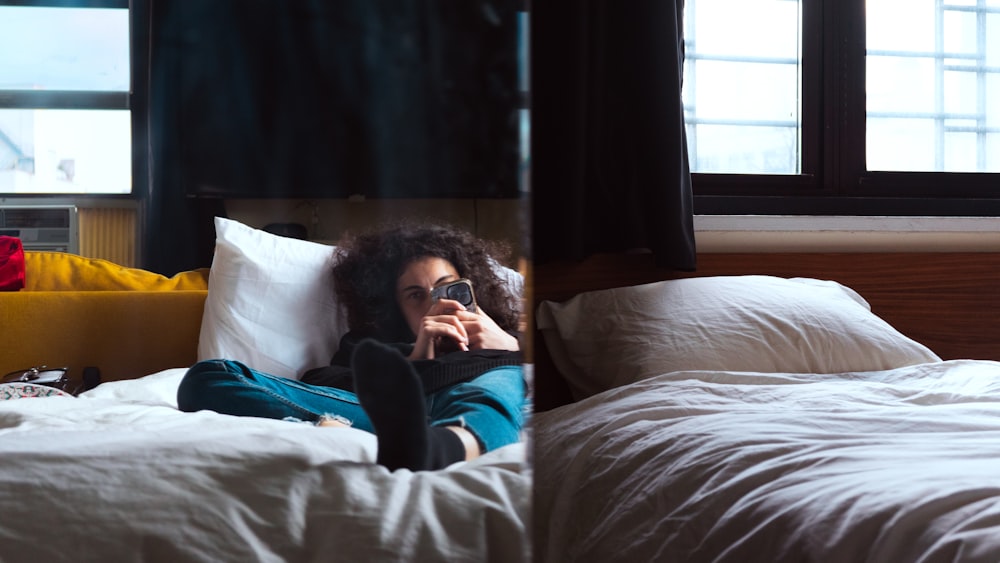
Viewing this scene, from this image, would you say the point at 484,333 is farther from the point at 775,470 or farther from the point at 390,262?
the point at 775,470

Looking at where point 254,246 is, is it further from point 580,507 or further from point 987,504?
point 580,507

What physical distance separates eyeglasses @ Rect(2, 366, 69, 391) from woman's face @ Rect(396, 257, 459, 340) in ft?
0.21

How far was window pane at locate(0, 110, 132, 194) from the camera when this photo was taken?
0.49 feet

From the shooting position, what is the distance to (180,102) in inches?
6.1

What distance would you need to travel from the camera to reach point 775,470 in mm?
911

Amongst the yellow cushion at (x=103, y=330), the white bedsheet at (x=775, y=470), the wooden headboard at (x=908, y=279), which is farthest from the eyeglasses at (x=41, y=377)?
the wooden headboard at (x=908, y=279)

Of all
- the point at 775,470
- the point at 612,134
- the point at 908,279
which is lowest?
the point at 775,470

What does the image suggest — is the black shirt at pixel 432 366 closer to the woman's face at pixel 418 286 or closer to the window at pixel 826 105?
the woman's face at pixel 418 286

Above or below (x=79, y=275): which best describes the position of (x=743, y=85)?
above

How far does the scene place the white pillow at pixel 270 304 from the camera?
0.16m

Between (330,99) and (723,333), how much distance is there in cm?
154

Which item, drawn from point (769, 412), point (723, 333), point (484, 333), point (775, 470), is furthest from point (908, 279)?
point (484, 333)

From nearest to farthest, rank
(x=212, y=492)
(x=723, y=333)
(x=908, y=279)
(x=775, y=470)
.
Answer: (x=212, y=492)
(x=775, y=470)
(x=723, y=333)
(x=908, y=279)

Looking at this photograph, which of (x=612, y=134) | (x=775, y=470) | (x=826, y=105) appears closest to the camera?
(x=775, y=470)
